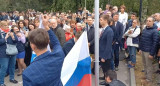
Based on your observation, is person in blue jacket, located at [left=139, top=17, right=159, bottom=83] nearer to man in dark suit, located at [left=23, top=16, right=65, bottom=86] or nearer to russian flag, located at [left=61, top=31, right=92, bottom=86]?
russian flag, located at [left=61, top=31, right=92, bottom=86]

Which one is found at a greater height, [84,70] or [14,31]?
[14,31]

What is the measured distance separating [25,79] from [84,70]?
4.81 ft

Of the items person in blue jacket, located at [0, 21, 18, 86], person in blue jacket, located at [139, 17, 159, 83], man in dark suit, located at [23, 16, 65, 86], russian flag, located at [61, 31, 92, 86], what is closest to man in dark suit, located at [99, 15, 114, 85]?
person in blue jacket, located at [139, 17, 159, 83]

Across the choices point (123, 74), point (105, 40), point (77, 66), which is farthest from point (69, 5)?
point (77, 66)

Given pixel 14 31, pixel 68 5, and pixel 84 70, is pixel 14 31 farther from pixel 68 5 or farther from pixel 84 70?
pixel 68 5

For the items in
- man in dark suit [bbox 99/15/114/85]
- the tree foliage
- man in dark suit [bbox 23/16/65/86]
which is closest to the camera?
man in dark suit [bbox 23/16/65/86]

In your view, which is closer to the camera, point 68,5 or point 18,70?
point 18,70

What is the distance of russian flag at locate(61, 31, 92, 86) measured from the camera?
294 cm

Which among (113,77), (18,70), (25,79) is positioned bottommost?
(18,70)

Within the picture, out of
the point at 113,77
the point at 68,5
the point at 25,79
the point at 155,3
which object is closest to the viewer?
the point at 25,79

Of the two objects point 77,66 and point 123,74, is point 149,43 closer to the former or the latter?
point 123,74

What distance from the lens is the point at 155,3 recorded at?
42.8 feet

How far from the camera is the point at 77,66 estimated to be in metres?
3.22

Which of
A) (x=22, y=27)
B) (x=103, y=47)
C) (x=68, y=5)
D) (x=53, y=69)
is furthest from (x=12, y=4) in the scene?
(x=53, y=69)
